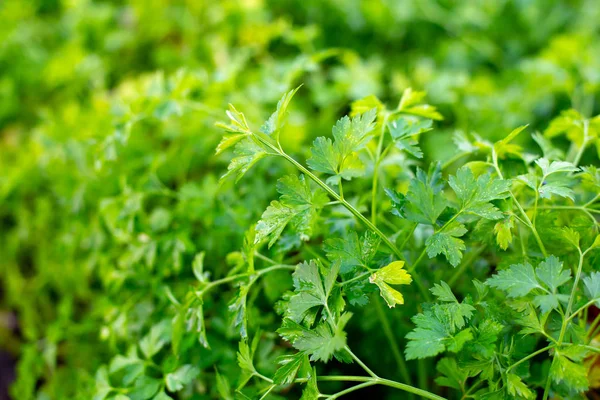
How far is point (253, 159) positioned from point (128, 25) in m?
1.39

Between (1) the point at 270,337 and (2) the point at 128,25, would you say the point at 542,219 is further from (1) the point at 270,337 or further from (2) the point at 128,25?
(2) the point at 128,25

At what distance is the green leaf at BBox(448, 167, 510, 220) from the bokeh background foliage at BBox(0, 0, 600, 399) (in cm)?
23

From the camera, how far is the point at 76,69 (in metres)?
1.64

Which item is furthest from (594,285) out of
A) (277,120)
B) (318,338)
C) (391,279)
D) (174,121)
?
(174,121)

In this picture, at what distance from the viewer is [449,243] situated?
2.35ft

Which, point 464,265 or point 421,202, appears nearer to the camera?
point 421,202

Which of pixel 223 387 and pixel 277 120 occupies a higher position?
pixel 277 120

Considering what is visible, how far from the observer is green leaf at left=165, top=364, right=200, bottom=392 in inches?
33.5

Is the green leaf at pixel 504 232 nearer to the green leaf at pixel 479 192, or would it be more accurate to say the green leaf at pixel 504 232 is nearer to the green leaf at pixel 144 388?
the green leaf at pixel 479 192

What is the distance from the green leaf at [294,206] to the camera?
0.74 m

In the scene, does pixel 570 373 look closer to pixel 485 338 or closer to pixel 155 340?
pixel 485 338

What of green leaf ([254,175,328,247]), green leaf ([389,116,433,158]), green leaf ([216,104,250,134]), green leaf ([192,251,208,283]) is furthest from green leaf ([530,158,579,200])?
green leaf ([192,251,208,283])

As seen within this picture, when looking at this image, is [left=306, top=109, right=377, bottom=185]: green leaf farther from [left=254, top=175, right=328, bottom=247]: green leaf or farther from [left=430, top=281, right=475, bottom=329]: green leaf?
[left=430, top=281, right=475, bottom=329]: green leaf

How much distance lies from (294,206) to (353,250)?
0.34 feet
